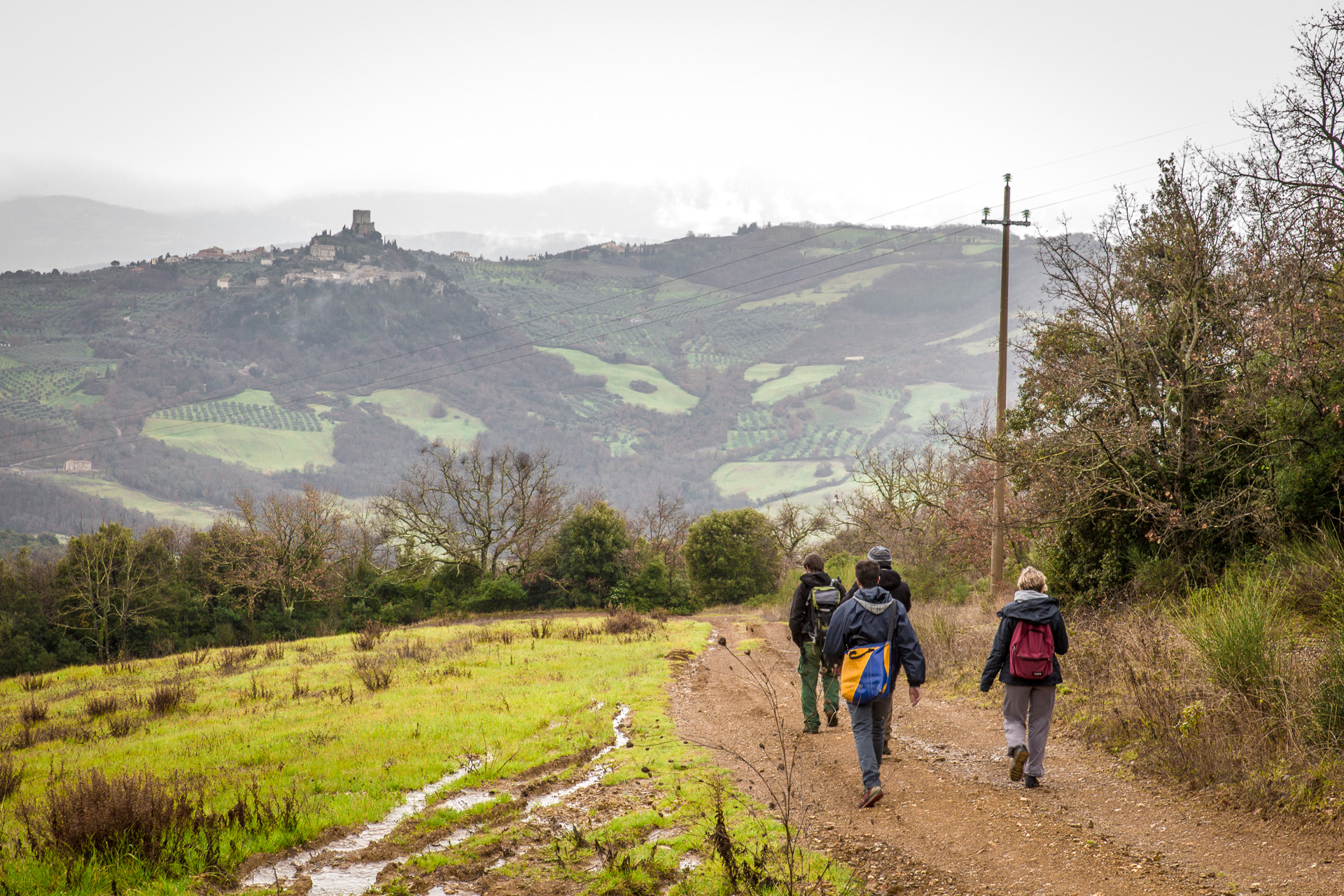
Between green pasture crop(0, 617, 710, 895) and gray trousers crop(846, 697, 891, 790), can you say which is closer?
gray trousers crop(846, 697, 891, 790)

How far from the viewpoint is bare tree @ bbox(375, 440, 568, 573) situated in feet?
151

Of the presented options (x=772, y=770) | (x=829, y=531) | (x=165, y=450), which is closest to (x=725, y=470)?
(x=165, y=450)

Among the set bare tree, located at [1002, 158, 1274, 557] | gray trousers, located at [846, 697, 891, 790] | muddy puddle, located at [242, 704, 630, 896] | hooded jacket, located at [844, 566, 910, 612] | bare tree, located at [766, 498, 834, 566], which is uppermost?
bare tree, located at [1002, 158, 1274, 557]

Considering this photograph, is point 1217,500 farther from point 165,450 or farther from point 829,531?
point 165,450

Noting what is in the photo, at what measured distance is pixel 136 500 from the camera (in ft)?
461

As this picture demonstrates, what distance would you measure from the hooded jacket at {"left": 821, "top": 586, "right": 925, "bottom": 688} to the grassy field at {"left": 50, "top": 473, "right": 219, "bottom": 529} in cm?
14247

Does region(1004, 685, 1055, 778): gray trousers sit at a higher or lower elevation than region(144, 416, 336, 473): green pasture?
higher

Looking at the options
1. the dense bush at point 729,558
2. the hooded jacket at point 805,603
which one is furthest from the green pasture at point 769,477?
the hooded jacket at point 805,603

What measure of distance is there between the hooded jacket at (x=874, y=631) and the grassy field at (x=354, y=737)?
6.43ft

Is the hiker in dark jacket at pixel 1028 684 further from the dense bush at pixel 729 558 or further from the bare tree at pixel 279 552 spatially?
the bare tree at pixel 279 552

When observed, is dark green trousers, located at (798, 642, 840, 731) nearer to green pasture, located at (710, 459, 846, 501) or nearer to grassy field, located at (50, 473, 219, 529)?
grassy field, located at (50, 473, 219, 529)

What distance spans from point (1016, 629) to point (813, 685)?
127 inches

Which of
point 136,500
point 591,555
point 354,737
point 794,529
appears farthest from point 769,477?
point 354,737

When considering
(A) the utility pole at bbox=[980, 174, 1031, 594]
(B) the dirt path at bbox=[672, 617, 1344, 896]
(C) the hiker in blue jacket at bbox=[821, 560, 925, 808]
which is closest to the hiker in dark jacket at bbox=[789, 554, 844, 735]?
(B) the dirt path at bbox=[672, 617, 1344, 896]
